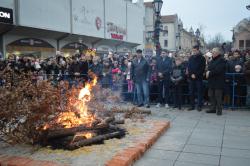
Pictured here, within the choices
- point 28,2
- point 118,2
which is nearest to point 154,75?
point 28,2

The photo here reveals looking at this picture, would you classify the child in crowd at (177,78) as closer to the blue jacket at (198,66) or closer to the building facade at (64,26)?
the blue jacket at (198,66)

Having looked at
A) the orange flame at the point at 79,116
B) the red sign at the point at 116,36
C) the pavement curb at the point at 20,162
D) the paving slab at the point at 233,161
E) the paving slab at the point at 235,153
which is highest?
the red sign at the point at 116,36

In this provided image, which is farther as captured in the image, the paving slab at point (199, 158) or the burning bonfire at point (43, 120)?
the burning bonfire at point (43, 120)

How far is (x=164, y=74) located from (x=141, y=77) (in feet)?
2.75

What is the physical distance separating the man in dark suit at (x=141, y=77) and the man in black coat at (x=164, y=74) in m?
0.47

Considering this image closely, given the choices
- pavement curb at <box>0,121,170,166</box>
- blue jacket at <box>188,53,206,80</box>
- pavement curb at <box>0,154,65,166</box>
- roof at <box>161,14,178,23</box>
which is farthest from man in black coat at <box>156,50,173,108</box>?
roof at <box>161,14,178,23</box>

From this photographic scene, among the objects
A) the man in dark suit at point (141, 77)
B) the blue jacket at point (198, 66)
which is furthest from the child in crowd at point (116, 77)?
the blue jacket at point (198, 66)

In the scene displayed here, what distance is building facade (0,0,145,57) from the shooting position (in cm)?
2330

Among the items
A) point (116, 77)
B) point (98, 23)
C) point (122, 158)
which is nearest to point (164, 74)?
point (116, 77)

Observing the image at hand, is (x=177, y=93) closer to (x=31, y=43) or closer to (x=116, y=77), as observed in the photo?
(x=116, y=77)

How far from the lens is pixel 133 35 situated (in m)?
45.8

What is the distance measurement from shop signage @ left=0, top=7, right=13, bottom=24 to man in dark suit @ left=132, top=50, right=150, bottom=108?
12820mm

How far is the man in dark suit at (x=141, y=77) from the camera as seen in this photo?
1173cm

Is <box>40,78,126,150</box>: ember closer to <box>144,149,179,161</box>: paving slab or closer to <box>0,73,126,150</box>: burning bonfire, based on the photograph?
<box>0,73,126,150</box>: burning bonfire
